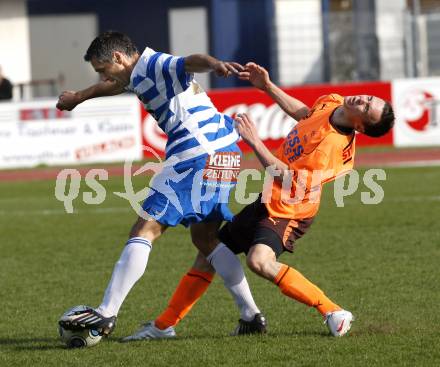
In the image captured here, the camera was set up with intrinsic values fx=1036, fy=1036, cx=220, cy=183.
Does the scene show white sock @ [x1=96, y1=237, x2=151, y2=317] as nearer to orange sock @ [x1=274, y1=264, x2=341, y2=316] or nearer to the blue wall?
orange sock @ [x1=274, y1=264, x2=341, y2=316]

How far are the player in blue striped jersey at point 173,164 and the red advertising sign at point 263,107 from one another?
49.1 ft

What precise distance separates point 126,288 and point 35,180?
44.4 feet

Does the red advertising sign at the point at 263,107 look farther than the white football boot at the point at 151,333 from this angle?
Yes

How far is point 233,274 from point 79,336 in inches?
39.6

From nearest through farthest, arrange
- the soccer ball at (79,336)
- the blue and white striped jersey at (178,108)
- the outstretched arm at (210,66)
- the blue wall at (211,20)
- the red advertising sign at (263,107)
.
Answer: the outstretched arm at (210,66)
the blue and white striped jersey at (178,108)
the soccer ball at (79,336)
the red advertising sign at (263,107)
the blue wall at (211,20)

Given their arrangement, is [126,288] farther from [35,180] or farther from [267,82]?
[35,180]

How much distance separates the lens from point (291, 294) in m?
6.20

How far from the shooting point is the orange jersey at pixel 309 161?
239 inches

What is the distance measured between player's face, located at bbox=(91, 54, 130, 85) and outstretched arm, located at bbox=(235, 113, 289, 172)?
0.73m

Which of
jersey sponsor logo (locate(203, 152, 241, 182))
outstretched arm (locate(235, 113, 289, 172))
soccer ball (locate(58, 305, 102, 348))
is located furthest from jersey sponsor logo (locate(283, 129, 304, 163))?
soccer ball (locate(58, 305, 102, 348))

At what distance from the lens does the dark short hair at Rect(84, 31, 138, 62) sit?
607cm

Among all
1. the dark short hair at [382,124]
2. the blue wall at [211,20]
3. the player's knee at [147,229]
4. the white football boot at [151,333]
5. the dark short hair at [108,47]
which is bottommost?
the white football boot at [151,333]

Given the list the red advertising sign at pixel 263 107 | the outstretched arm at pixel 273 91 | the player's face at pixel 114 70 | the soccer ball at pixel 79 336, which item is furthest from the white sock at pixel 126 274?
the red advertising sign at pixel 263 107

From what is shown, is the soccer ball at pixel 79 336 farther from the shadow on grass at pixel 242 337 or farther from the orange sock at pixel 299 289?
the orange sock at pixel 299 289
